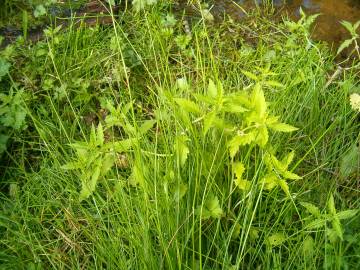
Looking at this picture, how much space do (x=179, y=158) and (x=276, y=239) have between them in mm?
493

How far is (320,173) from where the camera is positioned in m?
2.02

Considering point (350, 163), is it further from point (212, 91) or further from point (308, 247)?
point (212, 91)

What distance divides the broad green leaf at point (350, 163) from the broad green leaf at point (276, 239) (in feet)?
1.44

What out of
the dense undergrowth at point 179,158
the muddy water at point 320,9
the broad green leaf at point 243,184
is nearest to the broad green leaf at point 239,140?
the dense undergrowth at point 179,158

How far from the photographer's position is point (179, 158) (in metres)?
1.66

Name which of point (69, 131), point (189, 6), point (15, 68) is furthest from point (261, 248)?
point (189, 6)

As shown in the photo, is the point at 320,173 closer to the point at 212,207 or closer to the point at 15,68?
the point at 212,207

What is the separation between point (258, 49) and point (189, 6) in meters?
0.67

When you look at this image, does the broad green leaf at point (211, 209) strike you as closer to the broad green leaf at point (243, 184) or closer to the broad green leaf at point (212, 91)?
the broad green leaf at point (243, 184)

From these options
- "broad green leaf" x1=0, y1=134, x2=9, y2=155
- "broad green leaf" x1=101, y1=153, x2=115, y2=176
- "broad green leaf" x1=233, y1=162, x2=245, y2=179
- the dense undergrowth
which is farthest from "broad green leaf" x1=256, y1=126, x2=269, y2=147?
"broad green leaf" x1=0, y1=134, x2=9, y2=155

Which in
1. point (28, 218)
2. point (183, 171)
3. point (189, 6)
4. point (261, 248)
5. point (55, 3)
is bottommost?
point (261, 248)

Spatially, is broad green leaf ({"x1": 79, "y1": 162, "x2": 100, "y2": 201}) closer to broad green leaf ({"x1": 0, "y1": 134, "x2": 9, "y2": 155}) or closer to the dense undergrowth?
the dense undergrowth

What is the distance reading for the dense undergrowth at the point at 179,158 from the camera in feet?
5.33

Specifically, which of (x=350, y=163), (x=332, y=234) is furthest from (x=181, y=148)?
(x=350, y=163)
